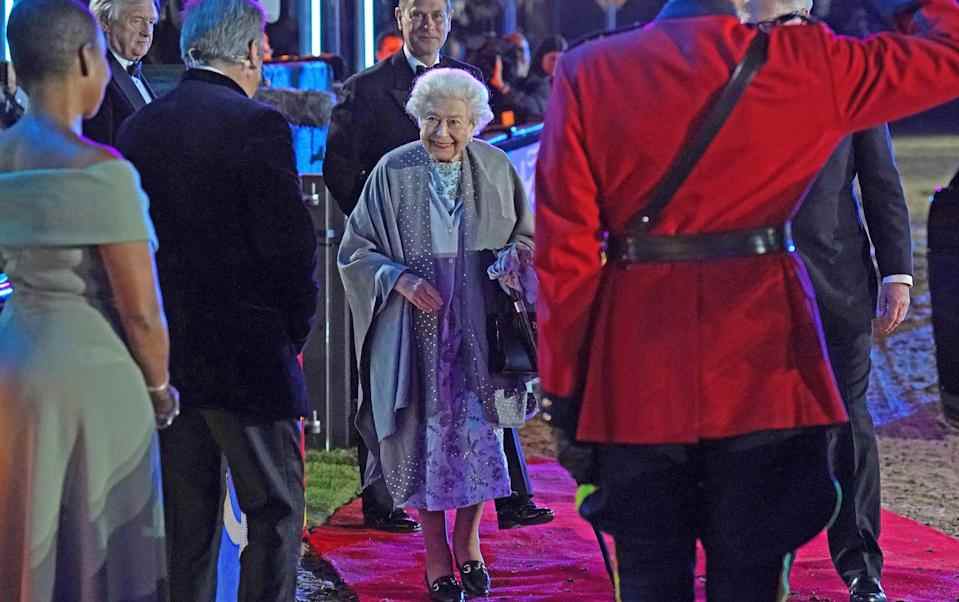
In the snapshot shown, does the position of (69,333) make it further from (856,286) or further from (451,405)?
(856,286)

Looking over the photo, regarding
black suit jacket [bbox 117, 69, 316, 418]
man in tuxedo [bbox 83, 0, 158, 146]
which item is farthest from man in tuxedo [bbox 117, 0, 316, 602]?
man in tuxedo [bbox 83, 0, 158, 146]

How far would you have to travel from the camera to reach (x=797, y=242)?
15.9ft

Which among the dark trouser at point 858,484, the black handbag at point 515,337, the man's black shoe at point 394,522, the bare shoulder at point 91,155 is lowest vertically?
the man's black shoe at point 394,522

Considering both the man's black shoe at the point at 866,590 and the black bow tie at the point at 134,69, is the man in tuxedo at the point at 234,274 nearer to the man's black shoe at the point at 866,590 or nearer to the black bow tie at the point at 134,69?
the black bow tie at the point at 134,69

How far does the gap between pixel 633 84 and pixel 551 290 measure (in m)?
0.47

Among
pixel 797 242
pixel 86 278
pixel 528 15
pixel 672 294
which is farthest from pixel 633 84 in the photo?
pixel 528 15

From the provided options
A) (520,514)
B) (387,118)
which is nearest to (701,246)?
(387,118)

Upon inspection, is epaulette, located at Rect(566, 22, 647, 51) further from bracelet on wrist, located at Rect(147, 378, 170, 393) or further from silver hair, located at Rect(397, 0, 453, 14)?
silver hair, located at Rect(397, 0, 453, 14)

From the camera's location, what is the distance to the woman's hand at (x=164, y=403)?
367 centimetres

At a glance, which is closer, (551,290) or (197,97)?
(551,290)

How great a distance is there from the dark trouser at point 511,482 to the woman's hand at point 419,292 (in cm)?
95

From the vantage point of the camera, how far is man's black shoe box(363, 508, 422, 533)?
6406 millimetres

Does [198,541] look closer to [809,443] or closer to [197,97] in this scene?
[197,97]


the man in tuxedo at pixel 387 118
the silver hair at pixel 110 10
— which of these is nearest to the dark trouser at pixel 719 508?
the silver hair at pixel 110 10
